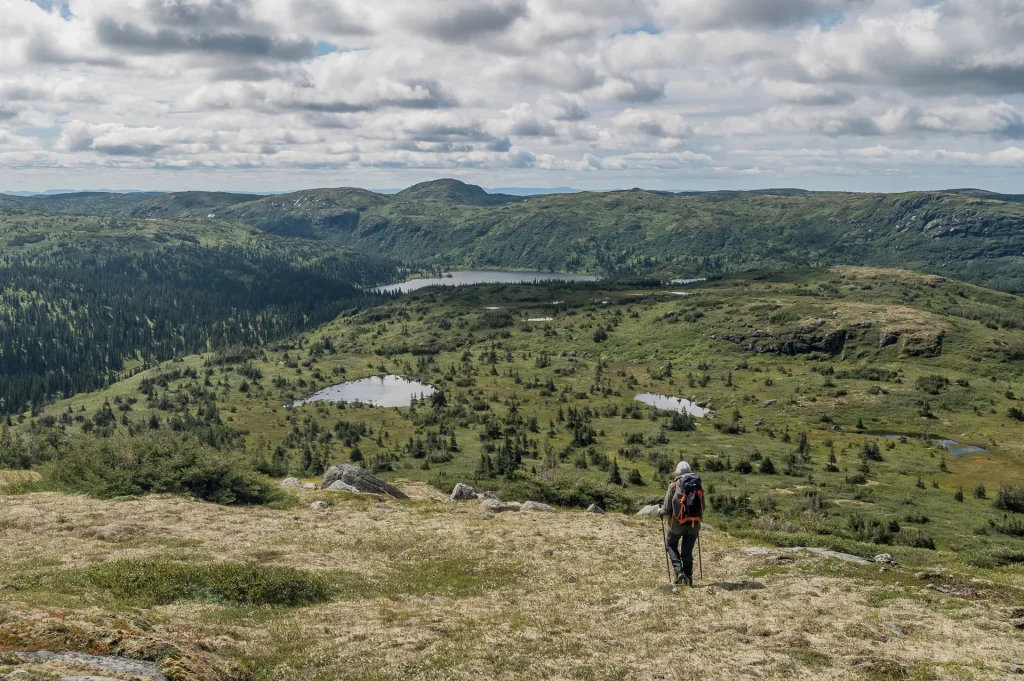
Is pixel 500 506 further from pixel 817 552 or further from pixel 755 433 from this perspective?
pixel 755 433

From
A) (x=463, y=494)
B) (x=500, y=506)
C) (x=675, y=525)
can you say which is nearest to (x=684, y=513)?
(x=675, y=525)

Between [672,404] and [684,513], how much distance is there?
13702cm

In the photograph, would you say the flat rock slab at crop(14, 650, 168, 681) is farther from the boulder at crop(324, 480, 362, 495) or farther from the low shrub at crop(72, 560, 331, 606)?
the boulder at crop(324, 480, 362, 495)

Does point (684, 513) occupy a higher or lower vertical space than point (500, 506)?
higher

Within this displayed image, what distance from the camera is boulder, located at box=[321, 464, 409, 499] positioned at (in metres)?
57.3

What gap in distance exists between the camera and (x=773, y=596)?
25.8 m

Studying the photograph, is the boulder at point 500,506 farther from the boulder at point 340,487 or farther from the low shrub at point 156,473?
the low shrub at point 156,473

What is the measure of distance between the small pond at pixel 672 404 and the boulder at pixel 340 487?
324 ft

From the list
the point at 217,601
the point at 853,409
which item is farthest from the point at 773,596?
the point at 853,409

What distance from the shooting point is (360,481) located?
190 ft

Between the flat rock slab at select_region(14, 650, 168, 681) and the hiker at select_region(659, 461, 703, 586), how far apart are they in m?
19.4

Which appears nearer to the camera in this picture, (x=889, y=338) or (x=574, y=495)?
(x=574, y=495)

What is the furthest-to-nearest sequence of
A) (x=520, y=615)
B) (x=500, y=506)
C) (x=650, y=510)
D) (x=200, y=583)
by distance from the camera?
(x=500, y=506) → (x=650, y=510) → (x=200, y=583) → (x=520, y=615)

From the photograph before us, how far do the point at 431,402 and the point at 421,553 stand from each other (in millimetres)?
133691
